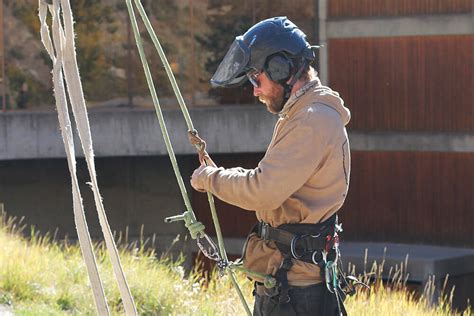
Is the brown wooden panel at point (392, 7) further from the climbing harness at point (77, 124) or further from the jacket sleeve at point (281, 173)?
the climbing harness at point (77, 124)

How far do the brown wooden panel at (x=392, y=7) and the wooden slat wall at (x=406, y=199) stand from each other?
2679mm

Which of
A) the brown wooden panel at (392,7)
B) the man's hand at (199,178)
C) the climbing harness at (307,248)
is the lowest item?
the climbing harness at (307,248)

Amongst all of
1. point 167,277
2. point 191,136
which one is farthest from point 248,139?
point 191,136

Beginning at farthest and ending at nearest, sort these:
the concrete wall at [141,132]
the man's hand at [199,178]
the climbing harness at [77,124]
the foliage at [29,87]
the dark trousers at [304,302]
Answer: the foliage at [29,87] → the concrete wall at [141,132] → the dark trousers at [304,302] → the man's hand at [199,178] → the climbing harness at [77,124]

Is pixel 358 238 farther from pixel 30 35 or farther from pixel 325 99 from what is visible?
pixel 325 99

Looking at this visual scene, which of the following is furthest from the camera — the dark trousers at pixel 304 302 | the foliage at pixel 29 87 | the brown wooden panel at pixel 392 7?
the foliage at pixel 29 87

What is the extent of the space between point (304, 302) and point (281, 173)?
62cm

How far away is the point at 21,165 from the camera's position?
21.2 m

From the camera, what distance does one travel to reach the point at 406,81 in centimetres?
2039

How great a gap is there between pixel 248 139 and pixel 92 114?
3005 mm

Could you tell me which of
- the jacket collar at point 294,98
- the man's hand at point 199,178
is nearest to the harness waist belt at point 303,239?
the man's hand at point 199,178

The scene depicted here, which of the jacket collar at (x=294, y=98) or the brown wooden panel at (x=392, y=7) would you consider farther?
the brown wooden panel at (x=392, y=7)

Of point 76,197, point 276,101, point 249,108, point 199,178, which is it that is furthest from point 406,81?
point 76,197

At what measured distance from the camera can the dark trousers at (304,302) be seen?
178 inches
